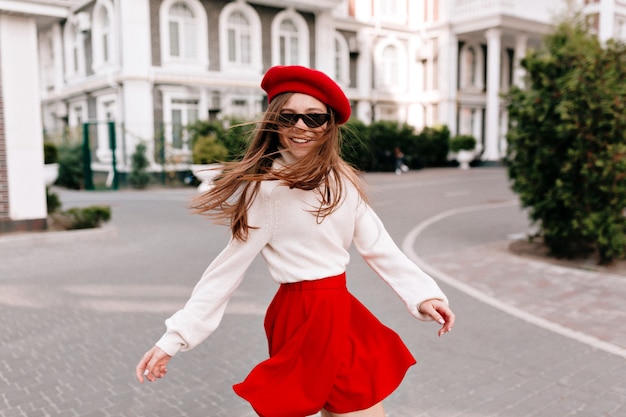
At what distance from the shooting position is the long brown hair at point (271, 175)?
6.81 ft

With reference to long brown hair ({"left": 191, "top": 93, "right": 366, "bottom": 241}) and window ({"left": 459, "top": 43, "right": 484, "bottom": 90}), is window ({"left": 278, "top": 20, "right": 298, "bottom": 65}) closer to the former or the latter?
window ({"left": 459, "top": 43, "right": 484, "bottom": 90})

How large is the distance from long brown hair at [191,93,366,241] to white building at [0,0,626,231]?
15006 mm

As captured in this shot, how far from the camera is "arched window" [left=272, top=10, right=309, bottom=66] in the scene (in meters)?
25.3

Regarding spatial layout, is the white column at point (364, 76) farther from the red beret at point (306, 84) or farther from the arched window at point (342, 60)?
the red beret at point (306, 84)

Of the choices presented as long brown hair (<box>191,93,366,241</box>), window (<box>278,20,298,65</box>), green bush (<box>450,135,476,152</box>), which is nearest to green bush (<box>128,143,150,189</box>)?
window (<box>278,20,298,65</box>)

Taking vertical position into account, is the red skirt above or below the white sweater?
below

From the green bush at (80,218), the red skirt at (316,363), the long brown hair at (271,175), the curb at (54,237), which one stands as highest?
the long brown hair at (271,175)

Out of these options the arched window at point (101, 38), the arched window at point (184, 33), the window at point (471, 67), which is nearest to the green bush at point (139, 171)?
the arched window at point (184, 33)

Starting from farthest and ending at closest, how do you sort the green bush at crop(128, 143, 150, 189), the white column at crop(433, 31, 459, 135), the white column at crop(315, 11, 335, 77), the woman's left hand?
the white column at crop(433, 31, 459, 135) < the white column at crop(315, 11, 335, 77) < the green bush at crop(128, 143, 150, 189) < the woman's left hand

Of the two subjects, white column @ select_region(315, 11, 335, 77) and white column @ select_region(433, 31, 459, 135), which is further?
white column @ select_region(433, 31, 459, 135)

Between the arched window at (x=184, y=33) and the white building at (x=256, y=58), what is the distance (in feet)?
0.13

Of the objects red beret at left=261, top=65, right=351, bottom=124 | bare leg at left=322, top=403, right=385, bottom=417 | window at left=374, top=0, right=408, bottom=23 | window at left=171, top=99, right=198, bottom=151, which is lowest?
bare leg at left=322, top=403, right=385, bottom=417

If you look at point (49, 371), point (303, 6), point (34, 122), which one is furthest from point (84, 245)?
point (303, 6)

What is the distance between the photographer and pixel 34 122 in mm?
9883
